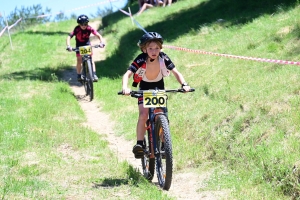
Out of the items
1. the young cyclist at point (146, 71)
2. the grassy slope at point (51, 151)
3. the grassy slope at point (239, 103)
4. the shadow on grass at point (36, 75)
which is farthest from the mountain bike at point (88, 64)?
the young cyclist at point (146, 71)

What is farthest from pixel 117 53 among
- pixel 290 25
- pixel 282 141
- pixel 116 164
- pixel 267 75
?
pixel 282 141

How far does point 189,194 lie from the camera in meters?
6.73

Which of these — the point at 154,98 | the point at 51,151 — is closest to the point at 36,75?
the point at 51,151

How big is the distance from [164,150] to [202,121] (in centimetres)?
262

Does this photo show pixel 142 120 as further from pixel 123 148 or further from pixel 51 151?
pixel 123 148

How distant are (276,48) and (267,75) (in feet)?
5.23

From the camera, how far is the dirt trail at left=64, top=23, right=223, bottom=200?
6695mm

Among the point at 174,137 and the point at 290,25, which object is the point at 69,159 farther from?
the point at 290,25

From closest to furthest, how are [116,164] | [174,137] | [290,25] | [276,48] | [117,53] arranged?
[116,164] < [174,137] < [276,48] < [290,25] < [117,53]

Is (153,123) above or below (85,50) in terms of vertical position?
below

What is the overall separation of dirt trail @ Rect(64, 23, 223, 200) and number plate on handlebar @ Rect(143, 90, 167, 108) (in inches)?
42.1

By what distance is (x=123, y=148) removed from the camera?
9.42 meters

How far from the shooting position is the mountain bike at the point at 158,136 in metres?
6.42

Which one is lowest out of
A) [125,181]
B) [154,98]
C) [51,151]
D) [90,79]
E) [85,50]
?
[125,181]
